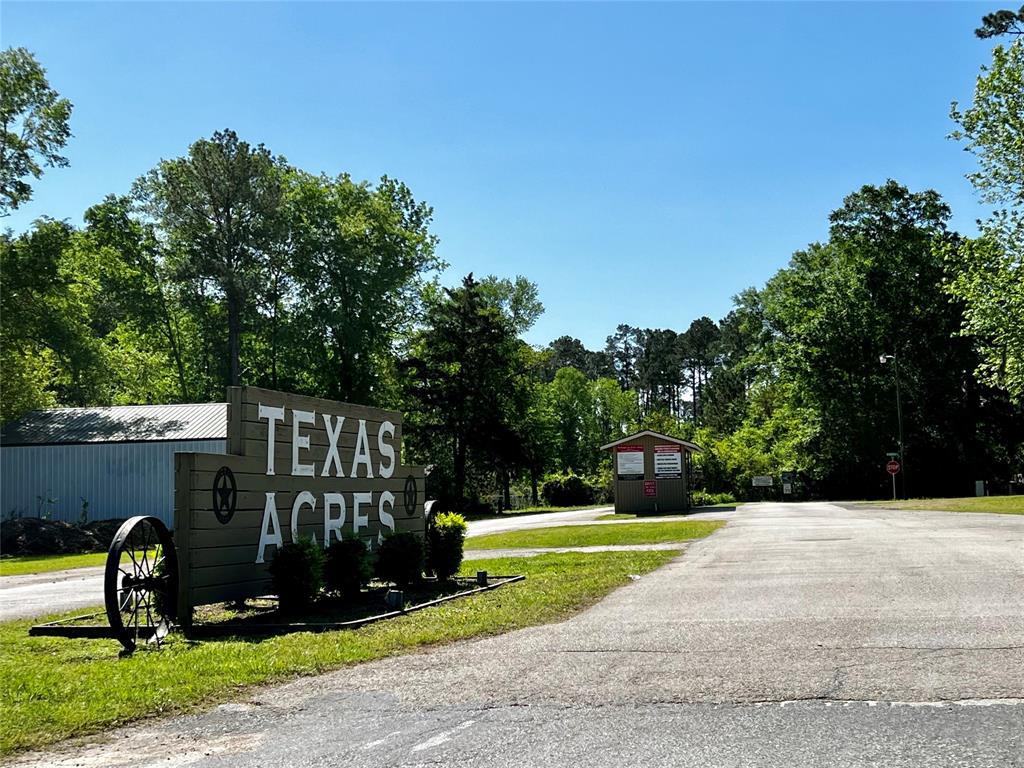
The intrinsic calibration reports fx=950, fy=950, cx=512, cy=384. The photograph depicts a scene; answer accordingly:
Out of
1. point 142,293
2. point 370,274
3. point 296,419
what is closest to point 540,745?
point 296,419

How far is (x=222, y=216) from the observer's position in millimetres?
48531

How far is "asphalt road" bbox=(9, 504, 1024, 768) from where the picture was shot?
4852 millimetres

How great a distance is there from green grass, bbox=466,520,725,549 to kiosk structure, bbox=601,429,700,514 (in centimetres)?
1098

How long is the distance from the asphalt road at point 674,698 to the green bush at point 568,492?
194 ft

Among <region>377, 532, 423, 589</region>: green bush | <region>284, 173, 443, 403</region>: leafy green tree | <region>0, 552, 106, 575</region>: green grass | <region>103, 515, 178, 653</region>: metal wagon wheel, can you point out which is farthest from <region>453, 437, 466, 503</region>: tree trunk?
<region>103, 515, 178, 653</region>: metal wagon wheel

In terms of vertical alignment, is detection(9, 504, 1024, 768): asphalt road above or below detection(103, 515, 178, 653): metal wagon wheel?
below

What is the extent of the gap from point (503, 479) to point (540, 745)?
2251 inches

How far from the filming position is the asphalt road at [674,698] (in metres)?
4.85

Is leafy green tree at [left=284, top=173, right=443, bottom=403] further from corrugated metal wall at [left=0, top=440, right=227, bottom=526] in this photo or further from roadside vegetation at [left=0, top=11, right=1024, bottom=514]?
corrugated metal wall at [left=0, top=440, right=227, bottom=526]

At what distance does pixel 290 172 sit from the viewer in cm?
5594

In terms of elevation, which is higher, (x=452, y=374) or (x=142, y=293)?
(x=142, y=293)

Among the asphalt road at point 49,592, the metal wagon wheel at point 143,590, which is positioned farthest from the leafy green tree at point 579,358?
the metal wagon wheel at point 143,590

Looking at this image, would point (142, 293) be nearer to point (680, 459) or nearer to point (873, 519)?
point (680, 459)

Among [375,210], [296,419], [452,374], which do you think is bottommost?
[296,419]
